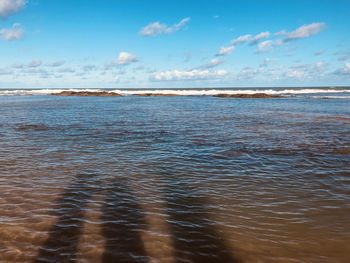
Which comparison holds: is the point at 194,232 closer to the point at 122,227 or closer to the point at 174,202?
the point at 122,227

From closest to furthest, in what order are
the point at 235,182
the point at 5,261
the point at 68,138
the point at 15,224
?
1. the point at 5,261
2. the point at 15,224
3. the point at 235,182
4. the point at 68,138

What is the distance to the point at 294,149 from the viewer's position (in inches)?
426

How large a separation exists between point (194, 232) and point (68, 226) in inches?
75.8

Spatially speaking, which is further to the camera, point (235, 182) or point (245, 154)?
point (245, 154)

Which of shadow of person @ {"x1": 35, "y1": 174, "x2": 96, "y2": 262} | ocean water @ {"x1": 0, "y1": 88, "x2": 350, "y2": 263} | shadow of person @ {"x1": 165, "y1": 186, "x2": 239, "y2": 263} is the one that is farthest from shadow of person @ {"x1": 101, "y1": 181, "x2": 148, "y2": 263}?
shadow of person @ {"x1": 165, "y1": 186, "x2": 239, "y2": 263}

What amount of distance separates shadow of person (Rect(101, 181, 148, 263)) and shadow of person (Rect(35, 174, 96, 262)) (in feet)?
1.29

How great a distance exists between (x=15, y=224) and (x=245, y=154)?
22.9 feet

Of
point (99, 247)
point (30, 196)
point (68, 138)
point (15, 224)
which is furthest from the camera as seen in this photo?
point (68, 138)

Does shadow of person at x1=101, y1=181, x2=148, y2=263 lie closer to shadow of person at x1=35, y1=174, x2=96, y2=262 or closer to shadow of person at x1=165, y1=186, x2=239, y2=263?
shadow of person at x1=35, y1=174, x2=96, y2=262

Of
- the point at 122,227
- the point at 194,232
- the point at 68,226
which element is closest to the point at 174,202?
the point at 194,232

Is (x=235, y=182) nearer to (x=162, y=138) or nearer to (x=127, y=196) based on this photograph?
(x=127, y=196)

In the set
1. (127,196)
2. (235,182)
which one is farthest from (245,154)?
(127,196)

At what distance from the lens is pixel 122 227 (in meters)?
4.91

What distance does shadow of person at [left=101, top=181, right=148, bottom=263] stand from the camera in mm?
4137
